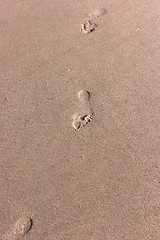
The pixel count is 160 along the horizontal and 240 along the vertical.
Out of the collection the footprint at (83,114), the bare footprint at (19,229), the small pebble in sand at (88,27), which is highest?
the small pebble in sand at (88,27)

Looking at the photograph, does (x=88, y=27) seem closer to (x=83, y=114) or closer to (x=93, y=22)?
(x=93, y=22)

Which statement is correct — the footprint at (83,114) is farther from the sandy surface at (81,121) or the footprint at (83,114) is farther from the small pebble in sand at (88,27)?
the small pebble in sand at (88,27)

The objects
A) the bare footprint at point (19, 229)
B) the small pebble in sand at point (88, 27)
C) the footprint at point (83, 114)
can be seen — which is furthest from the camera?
the small pebble in sand at point (88, 27)

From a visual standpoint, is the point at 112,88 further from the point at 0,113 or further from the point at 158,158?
the point at 0,113

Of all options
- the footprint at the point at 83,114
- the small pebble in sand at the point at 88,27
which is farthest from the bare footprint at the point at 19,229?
the small pebble in sand at the point at 88,27

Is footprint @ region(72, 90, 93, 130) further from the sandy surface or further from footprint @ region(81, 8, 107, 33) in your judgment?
footprint @ region(81, 8, 107, 33)

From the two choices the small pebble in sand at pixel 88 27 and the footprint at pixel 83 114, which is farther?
the small pebble in sand at pixel 88 27

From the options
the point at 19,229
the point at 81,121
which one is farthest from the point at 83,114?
the point at 19,229

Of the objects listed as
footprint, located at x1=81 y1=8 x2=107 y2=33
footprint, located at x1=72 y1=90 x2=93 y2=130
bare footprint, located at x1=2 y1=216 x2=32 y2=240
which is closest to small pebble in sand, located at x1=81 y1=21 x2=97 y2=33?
footprint, located at x1=81 y1=8 x2=107 y2=33
